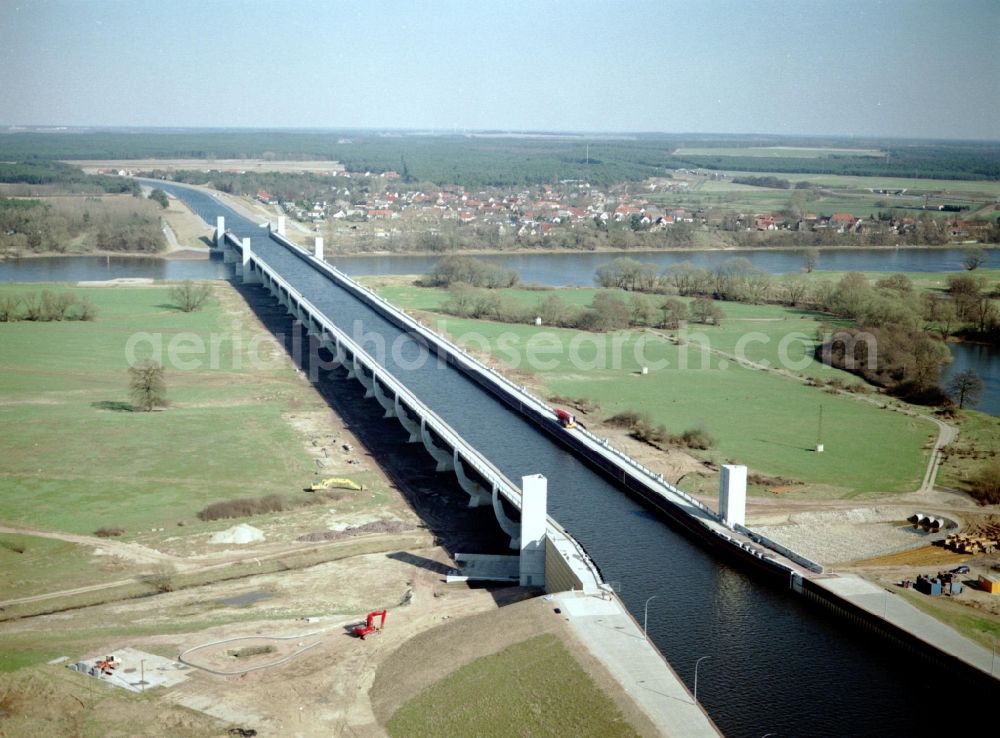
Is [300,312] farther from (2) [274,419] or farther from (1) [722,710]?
(1) [722,710]

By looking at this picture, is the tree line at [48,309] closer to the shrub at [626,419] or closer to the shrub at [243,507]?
the shrub at [243,507]

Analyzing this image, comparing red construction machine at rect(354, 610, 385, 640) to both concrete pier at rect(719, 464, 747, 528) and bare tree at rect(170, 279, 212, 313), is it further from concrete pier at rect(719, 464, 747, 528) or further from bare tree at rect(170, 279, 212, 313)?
bare tree at rect(170, 279, 212, 313)

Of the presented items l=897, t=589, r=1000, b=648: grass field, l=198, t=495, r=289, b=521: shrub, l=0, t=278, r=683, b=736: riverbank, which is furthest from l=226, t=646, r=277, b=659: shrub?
l=897, t=589, r=1000, b=648: grass field

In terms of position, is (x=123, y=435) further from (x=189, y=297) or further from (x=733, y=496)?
(x=189, y=297)

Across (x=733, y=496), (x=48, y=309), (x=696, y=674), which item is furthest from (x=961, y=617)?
(x=48, y=309)

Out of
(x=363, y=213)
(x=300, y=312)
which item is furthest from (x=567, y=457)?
(x=363, y=213)

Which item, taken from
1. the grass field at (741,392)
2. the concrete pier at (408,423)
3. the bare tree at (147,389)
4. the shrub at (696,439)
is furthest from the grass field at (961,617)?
the bare tree at (147,389)

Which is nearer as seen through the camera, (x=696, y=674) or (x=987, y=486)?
(x=696, y=674)
